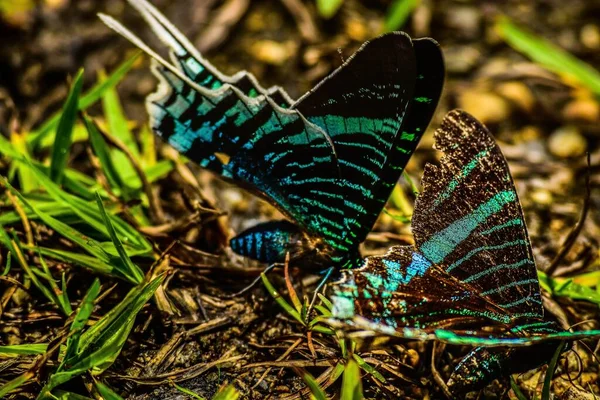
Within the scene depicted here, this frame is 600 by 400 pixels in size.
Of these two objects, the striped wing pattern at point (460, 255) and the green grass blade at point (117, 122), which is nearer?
the striped wing pattern at point (460, 255)

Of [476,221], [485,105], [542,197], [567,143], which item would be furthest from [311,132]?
[567,143]

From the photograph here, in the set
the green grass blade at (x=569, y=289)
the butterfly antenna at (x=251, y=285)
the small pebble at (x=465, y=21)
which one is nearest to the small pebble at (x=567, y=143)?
the small pebble at (x=465, y=21)

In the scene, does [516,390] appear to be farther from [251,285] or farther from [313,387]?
[251,285]

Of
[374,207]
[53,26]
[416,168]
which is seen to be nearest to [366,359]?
[374,207]

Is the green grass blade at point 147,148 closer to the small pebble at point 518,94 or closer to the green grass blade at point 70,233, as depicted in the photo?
the green grass blade at point 70,233

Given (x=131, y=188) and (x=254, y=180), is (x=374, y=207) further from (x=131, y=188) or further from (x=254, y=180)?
(x=131, y=188)

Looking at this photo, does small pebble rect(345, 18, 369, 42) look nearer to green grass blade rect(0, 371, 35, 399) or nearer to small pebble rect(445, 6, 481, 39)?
small pebble rect(445, 6, 481, 39)
